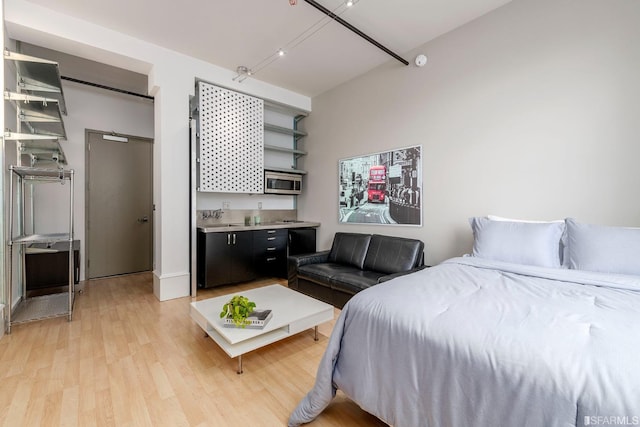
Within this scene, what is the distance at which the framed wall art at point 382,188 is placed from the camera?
11.0ft

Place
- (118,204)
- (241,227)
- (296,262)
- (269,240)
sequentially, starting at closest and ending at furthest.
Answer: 1. (296,262)
2. (241,227)
3. (269,240)
4. (118,204)

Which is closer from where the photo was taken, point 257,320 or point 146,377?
point 146,377

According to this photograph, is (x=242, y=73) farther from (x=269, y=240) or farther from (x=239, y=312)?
(x=239, y=312)

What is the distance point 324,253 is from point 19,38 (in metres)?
4.05

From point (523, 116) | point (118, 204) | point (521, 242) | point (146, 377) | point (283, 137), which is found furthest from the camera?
point (283, 137)

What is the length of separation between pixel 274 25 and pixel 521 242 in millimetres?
3183

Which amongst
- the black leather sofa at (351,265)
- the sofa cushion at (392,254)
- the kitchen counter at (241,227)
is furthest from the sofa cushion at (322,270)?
the kitchen counter at (241,227)

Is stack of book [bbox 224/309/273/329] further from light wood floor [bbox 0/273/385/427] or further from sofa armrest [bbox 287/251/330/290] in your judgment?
sofa armrest [bbox 287/251/330/290]

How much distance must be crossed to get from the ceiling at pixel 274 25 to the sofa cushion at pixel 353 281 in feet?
8.85

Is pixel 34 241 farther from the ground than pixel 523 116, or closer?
closer

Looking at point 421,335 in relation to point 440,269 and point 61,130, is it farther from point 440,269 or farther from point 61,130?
point 61,130

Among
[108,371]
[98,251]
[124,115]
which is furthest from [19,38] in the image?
[108,371]

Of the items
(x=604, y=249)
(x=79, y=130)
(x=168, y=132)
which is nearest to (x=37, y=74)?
(x=168, y=132)

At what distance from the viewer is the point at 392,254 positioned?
3225 millimetres
